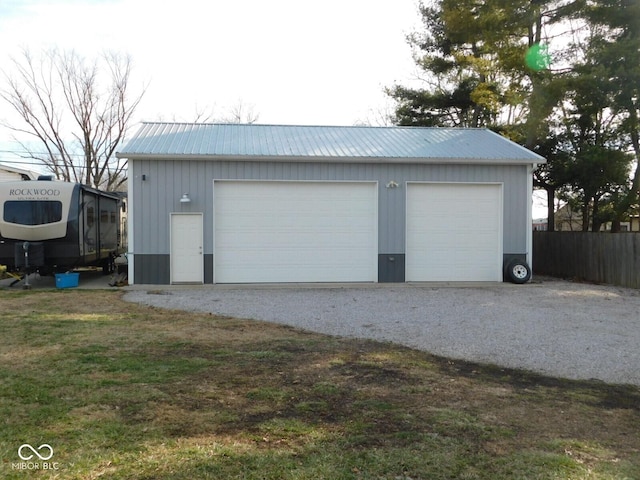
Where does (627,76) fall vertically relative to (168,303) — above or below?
above

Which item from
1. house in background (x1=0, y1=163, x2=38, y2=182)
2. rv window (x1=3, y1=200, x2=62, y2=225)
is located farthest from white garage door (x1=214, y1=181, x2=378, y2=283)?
house in background (x1=0, y1=163, x2=38, y2=182)

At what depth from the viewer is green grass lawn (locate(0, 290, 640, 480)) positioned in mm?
3385

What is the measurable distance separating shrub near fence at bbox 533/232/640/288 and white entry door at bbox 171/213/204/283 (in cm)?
1161

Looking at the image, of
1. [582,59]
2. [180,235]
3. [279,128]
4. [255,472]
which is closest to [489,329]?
[255,472]

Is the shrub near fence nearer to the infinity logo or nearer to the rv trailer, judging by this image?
the rv trailer

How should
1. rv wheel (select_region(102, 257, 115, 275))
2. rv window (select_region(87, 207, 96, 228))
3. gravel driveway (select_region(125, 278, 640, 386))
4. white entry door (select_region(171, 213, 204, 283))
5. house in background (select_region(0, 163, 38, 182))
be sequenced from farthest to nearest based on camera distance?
house in background (select_region(0, 163, 38, 182)) < rv wheel (select_region(102, 257, 115, 275)) < rv window (select_region(87, 207, 96, 228)) < white entry door (select_region(171, 213, 204, 283)) < gravel driveway (select_region(125, 278, 640, 386))

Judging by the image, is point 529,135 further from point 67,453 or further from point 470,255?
point 67,453

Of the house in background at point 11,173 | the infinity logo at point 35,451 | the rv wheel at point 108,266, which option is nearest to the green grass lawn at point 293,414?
the infinity logo at point 35,451

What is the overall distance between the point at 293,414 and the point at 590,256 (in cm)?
1519

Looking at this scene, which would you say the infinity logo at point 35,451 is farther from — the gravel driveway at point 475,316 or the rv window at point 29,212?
the rv window at point 29,212

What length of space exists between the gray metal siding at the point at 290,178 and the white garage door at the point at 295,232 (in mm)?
244

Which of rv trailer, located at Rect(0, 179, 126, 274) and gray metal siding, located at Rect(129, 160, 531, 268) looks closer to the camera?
rv trailer, located at Rect(0, 179, 126, 274)

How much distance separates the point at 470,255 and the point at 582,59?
8.26m

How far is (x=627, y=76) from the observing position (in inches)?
639
